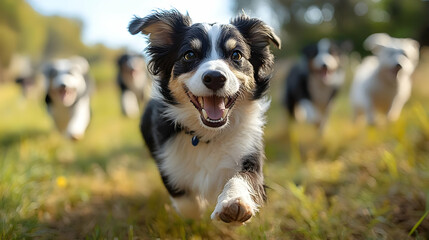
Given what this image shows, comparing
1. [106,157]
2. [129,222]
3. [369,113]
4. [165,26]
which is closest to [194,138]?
[165,26]

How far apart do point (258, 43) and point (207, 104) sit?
82 centimetres

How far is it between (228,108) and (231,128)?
0.26 metres

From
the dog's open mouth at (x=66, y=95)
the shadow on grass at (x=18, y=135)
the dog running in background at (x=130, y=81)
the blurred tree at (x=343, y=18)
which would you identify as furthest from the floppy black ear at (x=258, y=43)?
the blurred tree at (x=343, y=18)

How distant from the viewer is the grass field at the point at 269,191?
10.3 feet

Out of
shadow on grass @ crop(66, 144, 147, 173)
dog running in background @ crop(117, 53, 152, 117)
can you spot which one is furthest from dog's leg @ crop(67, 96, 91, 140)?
dog running in background @ crop(117, 53, 152, 117)

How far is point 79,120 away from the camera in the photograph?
6559 millimetres

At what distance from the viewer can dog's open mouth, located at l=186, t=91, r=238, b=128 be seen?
2600 mm

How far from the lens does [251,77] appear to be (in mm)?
2945

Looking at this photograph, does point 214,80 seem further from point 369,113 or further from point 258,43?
point 369,113

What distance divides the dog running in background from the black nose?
6502mm

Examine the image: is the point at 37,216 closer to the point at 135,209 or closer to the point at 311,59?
the point at 135,209

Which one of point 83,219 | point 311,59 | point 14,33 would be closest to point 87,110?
point 83,219

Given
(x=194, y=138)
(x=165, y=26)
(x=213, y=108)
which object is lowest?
(x=194, y=138)

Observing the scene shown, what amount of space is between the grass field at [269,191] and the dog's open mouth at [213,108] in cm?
86
